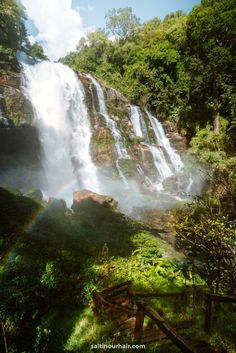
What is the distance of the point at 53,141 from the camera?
74.4 ft

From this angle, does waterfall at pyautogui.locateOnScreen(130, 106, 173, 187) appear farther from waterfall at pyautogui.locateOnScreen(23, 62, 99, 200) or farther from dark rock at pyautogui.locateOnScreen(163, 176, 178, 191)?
Result: waterfall at pyautogui.locateOnScreen(23, 62, 99, 200)

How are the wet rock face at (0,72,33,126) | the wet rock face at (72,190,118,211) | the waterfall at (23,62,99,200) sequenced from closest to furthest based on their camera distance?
the wet rock face at (72,190,118,211) < the wet rock face at (0,72,33,126) < the waterfall at (23,62,99,200)

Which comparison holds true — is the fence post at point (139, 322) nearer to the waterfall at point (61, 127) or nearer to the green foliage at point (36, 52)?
the waterfall at point (61, 127)

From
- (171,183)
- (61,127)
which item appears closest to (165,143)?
(171,183)

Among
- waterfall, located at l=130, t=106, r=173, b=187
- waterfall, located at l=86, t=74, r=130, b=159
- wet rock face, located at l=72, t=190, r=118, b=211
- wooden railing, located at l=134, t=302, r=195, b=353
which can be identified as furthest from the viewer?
waterfall, located at l=86, t=74, r=130, b=159

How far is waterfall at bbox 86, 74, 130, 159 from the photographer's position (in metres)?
24.2

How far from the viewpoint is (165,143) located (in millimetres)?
27656

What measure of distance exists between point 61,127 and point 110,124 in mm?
4939

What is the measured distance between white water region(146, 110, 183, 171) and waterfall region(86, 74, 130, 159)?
4.74 metres

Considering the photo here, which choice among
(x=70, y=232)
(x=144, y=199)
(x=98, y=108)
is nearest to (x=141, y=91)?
(x=98, y=108)

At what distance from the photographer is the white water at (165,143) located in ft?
82.1

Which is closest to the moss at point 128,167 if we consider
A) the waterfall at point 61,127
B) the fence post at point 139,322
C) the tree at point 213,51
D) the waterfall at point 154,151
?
the waterfall at point 154,151

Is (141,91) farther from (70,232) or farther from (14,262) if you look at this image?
(14,262)

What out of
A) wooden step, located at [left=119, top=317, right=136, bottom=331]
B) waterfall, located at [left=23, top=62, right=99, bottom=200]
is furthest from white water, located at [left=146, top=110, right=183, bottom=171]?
wooden step, located at [left=119, top=317, right=136, bottom=331]
